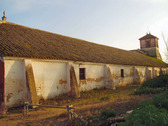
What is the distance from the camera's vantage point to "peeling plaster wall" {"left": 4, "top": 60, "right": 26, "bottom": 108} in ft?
26.2

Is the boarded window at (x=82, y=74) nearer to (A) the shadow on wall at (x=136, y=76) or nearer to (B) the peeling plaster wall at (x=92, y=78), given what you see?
(B) the peeling plaster wall at (x=92, y=78)

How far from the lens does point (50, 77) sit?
33.4 ft

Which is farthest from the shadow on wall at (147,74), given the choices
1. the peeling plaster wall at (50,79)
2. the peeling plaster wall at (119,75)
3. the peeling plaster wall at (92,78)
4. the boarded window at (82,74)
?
the peeling plaster wall at (50,79)

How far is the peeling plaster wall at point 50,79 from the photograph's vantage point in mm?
9500

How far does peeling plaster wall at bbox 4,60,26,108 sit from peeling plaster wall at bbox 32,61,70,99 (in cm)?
94

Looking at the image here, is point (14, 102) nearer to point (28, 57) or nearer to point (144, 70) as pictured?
point (28, 57)

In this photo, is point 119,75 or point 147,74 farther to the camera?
point 147,74

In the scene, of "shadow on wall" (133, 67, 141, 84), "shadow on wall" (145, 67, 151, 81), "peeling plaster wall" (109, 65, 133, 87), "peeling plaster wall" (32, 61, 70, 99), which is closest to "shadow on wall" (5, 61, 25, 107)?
"peeling plaster wall" (32, 61, 70, 99)

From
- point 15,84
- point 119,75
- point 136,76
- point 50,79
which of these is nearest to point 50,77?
point 50,79

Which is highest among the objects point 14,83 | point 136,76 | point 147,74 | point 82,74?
point 82,74

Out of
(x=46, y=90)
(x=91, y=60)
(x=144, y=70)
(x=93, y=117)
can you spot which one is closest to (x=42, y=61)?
(x=46, y=90)

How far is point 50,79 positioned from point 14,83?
260cm

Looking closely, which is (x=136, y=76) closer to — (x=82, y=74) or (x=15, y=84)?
(x=82, y=74)

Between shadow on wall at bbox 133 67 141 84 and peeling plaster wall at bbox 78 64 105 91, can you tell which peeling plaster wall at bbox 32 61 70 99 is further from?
shadow on wall at bbox 133 67 141 84
